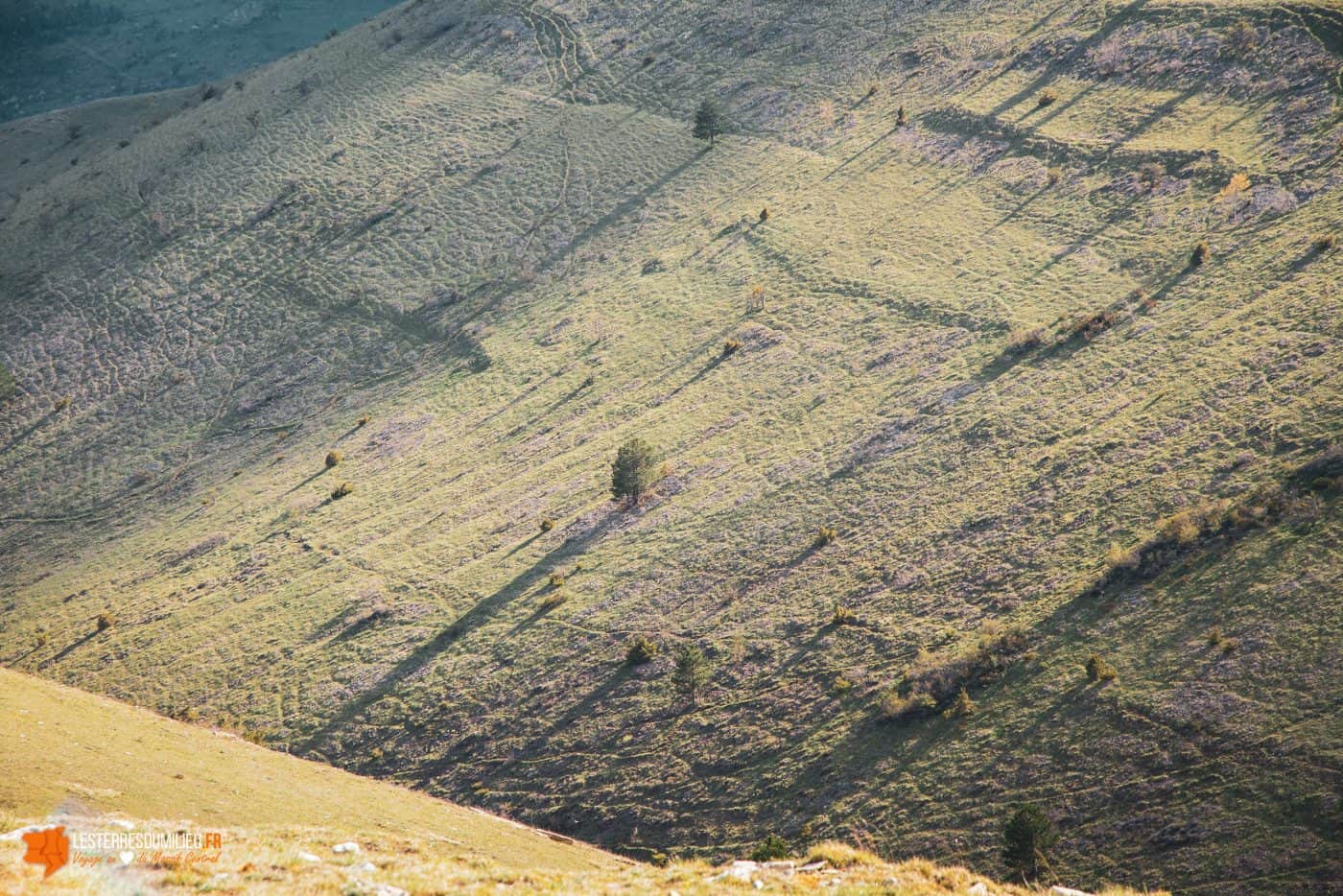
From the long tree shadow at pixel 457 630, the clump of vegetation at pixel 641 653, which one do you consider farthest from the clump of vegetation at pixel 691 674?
the long tree shadow at pixel 457 630

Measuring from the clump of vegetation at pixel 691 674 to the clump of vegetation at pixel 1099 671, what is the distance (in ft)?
45.1

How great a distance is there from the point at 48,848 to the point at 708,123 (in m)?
71.5

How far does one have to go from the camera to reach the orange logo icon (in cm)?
1875

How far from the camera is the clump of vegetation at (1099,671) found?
97.1 feet

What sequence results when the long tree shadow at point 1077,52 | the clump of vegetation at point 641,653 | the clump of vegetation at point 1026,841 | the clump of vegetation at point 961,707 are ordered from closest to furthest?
the clump of vegetation at point 1026,841, the clump of vegetation at point 961,707, the clump of vegetation at point 641,653, the long tree shadow at point 1077,52

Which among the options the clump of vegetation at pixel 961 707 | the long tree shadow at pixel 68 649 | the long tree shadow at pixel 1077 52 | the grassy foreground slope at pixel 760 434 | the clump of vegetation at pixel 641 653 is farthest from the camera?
the long tree shadow at pixel 1077 52

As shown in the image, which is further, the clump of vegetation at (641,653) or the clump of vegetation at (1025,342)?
the clump of vegetation at (1025,342)

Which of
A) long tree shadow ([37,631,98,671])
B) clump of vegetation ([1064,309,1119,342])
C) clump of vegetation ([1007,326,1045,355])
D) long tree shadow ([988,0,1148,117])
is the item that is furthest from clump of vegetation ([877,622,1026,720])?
long tree shadow ([988,0,1148,117])

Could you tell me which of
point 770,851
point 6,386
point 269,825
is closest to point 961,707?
point 770,851

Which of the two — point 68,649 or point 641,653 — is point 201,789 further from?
point 68,649

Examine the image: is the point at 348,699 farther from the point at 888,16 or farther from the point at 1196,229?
the point at 888,16

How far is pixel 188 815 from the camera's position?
2722 centimetres

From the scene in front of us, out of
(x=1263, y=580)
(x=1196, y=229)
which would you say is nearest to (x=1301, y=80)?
(x=1196, y=229)

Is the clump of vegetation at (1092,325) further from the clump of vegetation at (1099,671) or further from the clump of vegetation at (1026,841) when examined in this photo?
the clump of vegetation at (1026,841)
